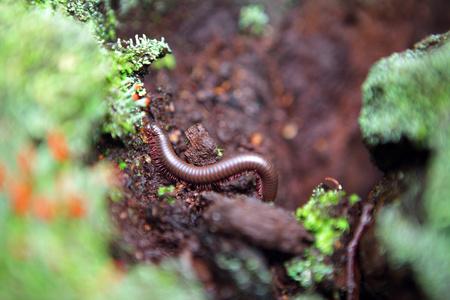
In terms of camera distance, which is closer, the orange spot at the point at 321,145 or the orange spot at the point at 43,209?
the orange spot at the point at 43,209

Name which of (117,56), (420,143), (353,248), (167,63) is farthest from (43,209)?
(167,63)

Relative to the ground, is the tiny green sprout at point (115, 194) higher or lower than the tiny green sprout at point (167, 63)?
lower

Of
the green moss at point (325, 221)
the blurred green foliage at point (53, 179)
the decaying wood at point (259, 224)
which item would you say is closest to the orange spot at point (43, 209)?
the blurred green foliage at point (53, 179)

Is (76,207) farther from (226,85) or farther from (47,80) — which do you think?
(226,85)

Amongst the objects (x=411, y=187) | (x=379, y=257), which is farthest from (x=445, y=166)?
(x=379, y=257)

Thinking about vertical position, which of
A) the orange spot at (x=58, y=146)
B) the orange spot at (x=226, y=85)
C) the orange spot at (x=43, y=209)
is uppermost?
the orange spot at (x=226, y=85)

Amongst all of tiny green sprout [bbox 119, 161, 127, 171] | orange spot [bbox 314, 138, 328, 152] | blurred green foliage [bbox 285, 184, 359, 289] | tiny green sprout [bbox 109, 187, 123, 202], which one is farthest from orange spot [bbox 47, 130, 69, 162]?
orange spot [bbox 314, 138, 328, 152]

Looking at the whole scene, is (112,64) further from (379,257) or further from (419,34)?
(419,34)

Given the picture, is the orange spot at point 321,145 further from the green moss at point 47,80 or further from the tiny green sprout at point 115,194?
the green moss at point 47,80
